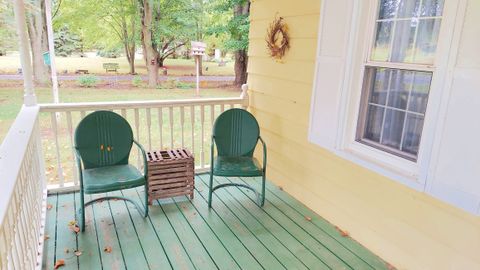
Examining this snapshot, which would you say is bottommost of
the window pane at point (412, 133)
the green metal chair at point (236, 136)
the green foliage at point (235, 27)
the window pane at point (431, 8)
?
the green metal chair at point (236, 136)

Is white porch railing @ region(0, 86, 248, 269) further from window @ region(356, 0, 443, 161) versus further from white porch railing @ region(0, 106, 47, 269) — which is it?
window @ region(356, 0, 443, 161)

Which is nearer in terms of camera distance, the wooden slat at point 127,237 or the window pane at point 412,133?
the window pane at point 412,133

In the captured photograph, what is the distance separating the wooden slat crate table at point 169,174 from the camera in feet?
9.95

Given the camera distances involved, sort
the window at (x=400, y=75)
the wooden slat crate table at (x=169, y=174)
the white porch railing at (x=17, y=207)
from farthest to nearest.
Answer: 1. the wooden slat crate table at (x=169, y=174)
2. the window at (x=400, y=75)
3. the white porch railing at (x=17, y=207)

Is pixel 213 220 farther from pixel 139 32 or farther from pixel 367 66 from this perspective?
pixel 139 32

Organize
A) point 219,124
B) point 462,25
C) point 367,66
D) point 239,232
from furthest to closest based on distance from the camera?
point 219,124 → point 239,232 → point 367,66 → point 462,25

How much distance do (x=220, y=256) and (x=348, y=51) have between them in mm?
1743

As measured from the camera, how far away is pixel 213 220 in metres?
2.87

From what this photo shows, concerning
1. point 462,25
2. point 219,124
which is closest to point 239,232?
point 219,124

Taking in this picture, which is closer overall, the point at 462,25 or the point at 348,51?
the point at 462,25

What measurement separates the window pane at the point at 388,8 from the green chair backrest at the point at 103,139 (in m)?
2.26

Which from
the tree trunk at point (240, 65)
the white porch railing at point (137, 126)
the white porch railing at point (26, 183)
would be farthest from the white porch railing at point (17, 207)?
the tree trunk at point (240, 65)

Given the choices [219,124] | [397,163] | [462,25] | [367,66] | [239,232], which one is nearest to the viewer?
[462,25]

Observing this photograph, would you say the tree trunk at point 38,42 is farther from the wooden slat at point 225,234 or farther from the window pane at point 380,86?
the window pane at point 380,86
